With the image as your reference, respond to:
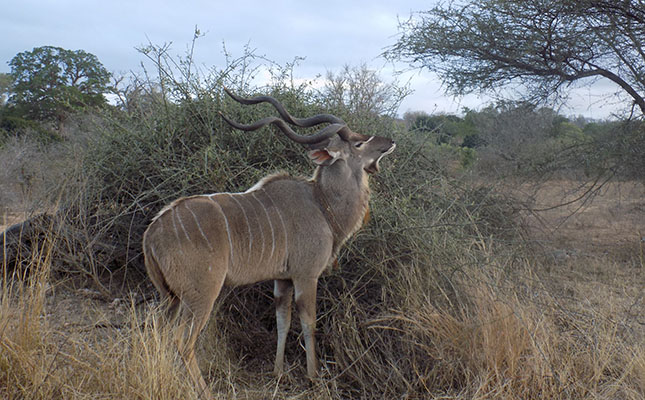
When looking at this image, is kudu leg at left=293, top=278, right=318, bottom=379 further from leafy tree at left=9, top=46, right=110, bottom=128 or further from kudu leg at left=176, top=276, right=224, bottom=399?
leafy tree at left=9, top=46, right=110, bottom=128

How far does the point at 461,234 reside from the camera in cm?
413

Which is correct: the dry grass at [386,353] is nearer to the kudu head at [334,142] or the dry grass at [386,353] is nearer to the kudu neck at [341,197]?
the kudu neck at [341,197]

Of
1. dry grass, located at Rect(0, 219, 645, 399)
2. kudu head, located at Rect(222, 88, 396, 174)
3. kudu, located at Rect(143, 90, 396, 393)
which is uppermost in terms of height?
kudu head, located at Rect(222, 88, 396, 174)

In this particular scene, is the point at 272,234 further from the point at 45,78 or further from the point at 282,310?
the point at 45,78

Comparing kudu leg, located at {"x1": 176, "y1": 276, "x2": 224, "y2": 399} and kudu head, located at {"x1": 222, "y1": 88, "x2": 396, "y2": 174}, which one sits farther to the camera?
kudu head, located at {"x1": 222, "y1": 88, "x2": 396, "y2": 174}

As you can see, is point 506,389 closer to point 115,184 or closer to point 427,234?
point 427,234

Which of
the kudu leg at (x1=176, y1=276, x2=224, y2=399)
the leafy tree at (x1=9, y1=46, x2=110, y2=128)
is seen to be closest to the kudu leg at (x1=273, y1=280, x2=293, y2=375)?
the kudu leg at (x1=176, y1=276, x2=224, y2=399)

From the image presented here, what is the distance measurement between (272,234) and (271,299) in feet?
3.03

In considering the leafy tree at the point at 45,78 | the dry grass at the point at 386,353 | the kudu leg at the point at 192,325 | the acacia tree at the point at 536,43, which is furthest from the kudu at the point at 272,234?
the leafy tree at the point at 45,78

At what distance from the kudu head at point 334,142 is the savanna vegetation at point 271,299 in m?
0.52

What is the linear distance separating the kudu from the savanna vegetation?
20 centimetres

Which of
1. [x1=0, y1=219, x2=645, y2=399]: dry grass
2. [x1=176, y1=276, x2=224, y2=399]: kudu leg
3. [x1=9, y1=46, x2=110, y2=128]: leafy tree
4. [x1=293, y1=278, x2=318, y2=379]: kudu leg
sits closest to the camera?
[x1=0, y1=219, x2=645, y2=399]: dry grass

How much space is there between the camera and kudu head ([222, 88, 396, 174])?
3.45m

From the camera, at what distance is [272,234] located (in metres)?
3.22
